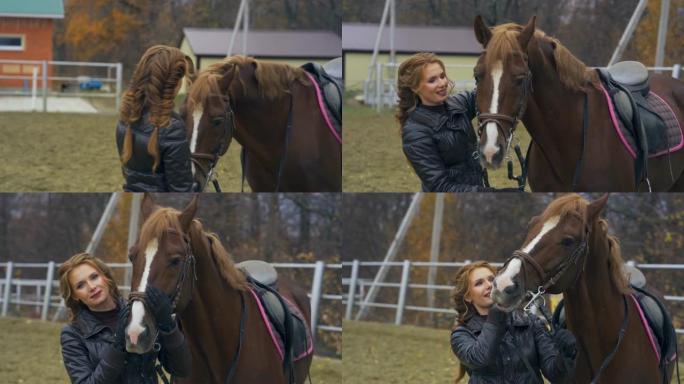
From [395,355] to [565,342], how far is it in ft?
12.1

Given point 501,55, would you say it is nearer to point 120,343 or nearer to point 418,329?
point 120,343

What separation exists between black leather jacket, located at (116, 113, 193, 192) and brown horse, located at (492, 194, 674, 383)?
142 cm

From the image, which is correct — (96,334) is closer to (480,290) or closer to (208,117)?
(208,117)

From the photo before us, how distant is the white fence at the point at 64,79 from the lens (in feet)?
30.7

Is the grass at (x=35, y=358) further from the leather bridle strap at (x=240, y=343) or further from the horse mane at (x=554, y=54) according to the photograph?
the horse mane at (x=554, y=54)

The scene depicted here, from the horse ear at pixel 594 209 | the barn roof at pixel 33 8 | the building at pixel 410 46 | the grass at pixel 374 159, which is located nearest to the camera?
the horse ear at pixel 594 209

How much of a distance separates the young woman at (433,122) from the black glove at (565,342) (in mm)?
668

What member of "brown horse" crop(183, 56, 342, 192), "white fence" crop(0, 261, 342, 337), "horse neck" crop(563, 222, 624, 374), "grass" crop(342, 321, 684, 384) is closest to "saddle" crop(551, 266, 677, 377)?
"horse neck" crop(563, 222, 624, 374)

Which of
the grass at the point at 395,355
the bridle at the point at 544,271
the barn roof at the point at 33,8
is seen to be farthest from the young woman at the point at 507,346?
the barn roof at the point at 33,8

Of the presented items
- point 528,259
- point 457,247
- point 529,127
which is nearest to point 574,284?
point 528,259

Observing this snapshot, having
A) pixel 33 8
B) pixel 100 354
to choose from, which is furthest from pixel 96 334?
pixel 33 8

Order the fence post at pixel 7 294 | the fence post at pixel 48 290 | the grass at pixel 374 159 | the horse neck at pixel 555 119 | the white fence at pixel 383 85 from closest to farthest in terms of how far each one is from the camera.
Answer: the horse neck at pixel 555 119 < the grass at pixel 374 159 < the white fence at pixel 383 85 < the fence post at pixel 48 290 < the fence post at pixel 7 294

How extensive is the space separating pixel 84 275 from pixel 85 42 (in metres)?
6.99

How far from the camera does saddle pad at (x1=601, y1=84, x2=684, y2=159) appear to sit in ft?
12.0
